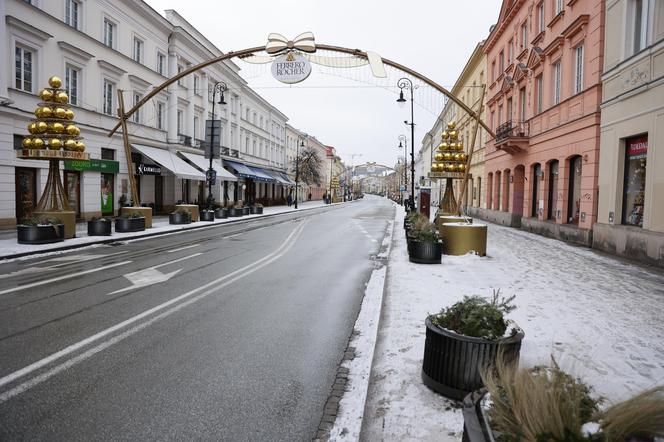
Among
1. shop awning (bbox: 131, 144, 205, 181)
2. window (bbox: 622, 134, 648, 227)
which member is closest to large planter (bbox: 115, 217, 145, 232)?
shop awning (bbox: 131, 144, 205, 181)

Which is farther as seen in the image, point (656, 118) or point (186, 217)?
point (186, 217)

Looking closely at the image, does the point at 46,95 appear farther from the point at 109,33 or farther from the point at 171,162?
the point at 171,162

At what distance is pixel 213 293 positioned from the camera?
771 centimetres

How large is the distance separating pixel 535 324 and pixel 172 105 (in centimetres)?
3041

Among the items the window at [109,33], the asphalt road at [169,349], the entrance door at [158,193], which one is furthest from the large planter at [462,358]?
the entrance door at [158,193]

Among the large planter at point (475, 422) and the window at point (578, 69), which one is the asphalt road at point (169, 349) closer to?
the large planter at point (475, 422)

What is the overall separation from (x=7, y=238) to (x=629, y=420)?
17674 millimetres

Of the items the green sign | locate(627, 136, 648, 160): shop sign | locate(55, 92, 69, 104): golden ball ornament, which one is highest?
locate(55, 92, 69, 104): golden ball ornament

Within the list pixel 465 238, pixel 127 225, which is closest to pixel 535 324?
pixel 465 238

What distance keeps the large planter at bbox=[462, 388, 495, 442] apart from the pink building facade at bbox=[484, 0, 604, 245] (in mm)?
14743

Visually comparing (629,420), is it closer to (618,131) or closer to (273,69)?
(273,69)

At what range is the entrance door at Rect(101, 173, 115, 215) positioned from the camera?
24.1 m

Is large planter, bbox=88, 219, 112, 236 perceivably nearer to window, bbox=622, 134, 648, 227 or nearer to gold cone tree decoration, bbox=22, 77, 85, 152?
gold cone tree decoration, bbox=22, 77, 85, 152

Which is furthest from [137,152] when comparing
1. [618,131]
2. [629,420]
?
[629,420]
